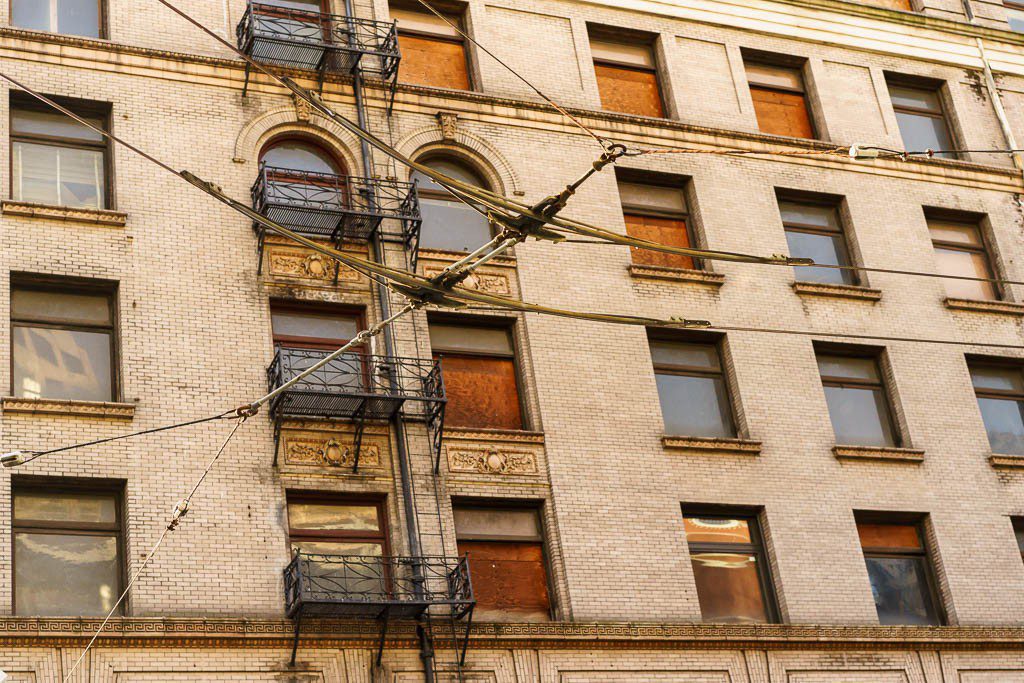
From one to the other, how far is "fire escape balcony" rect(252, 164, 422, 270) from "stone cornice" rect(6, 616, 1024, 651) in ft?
21.7

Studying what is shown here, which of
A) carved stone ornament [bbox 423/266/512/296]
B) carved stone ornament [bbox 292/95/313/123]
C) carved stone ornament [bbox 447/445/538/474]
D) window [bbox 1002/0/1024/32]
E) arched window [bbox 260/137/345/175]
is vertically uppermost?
window [bbox 1002/0/1024/32]

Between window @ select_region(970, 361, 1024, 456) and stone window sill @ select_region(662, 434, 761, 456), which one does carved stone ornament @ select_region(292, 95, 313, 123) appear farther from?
window @ select_region(970, 361, 1024, 456)

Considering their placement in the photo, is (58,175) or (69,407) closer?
(69,407)

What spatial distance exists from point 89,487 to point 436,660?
19.4 ft

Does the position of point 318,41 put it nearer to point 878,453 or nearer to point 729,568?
point 729,568

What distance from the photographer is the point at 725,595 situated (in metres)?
26.2

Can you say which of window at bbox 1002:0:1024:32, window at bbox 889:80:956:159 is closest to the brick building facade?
window at bbox 889:80:956:159

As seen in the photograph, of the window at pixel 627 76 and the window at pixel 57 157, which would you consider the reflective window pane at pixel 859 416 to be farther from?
the window at pixel 57 157

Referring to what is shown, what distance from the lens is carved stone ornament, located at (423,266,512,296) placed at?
27.2 m

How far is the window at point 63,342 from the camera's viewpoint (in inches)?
926

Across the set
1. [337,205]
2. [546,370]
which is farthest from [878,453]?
[337,205]

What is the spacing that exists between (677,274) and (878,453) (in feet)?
16.6

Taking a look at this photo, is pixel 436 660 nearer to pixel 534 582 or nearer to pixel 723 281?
pixel 534 582

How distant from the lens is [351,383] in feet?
82.6
